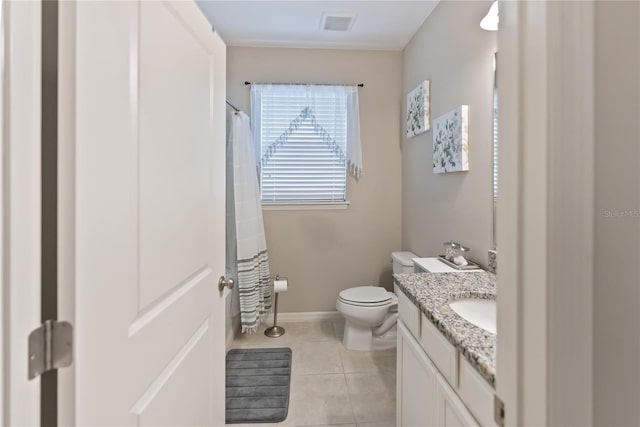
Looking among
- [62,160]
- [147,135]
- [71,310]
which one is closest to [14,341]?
[71,310]

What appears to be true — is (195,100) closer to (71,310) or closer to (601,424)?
(71,310)

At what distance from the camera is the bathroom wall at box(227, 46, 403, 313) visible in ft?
9.31

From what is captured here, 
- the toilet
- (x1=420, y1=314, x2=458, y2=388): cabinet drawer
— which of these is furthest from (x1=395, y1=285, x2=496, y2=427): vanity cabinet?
the toilet

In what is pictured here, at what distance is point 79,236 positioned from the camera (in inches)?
21.0

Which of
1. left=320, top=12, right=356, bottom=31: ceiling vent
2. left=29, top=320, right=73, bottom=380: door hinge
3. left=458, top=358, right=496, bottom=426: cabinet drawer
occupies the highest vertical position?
left=320, top=12, right=356, bottom=31: ceiling vent

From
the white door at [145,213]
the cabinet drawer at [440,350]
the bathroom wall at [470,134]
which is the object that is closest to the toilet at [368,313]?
the bathroom wall at [470,134]

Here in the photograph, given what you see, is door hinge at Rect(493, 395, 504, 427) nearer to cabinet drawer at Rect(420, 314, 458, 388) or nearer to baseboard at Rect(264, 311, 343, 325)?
cabinet drawer at Rect(420, 314, 458, 388)

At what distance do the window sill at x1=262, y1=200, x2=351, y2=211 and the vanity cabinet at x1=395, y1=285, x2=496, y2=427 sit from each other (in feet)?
5.20

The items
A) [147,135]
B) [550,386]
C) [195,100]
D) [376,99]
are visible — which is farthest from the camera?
[376,99]

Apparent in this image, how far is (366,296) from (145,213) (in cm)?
193

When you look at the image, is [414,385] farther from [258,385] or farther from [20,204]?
[20,204]

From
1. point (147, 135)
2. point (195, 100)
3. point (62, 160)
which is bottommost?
point (62, 160)

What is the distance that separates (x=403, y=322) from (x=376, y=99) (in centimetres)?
220

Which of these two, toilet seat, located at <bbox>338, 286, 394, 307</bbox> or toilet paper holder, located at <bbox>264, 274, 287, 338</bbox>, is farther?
toilet paper holder, located at <bbox>264, 274, 287, 338</bbox>
